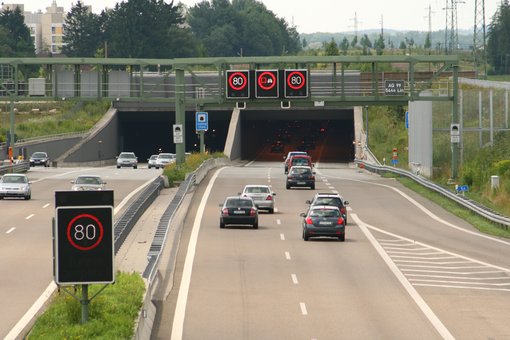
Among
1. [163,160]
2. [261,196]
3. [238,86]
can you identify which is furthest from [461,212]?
[163,160]

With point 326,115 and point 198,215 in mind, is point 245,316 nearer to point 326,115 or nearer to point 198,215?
point 198,215

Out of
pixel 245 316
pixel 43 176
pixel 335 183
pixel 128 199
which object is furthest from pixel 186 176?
pixel 245 316

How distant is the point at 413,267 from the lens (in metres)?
39.6

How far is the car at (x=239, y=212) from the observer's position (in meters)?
50.0

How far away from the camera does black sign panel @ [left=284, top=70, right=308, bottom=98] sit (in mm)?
77438

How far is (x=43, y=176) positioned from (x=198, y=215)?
32.5m

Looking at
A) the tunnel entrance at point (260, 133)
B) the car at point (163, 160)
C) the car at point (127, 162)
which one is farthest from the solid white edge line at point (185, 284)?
the tunnel entrance at point (260, 133)

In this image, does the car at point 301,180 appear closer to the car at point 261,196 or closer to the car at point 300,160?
the car at point 300,160

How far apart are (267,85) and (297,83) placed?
1807mm

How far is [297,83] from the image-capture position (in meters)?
77.5

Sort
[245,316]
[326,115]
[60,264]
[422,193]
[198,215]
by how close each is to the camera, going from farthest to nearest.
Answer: [326,115], [422,193], [198,215], [245,316], [60,264]

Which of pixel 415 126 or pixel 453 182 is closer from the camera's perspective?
pixel 453 182

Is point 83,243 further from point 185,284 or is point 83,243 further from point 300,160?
point 300,160

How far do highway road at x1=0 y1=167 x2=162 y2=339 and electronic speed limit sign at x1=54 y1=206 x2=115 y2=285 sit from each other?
28.3 ft
